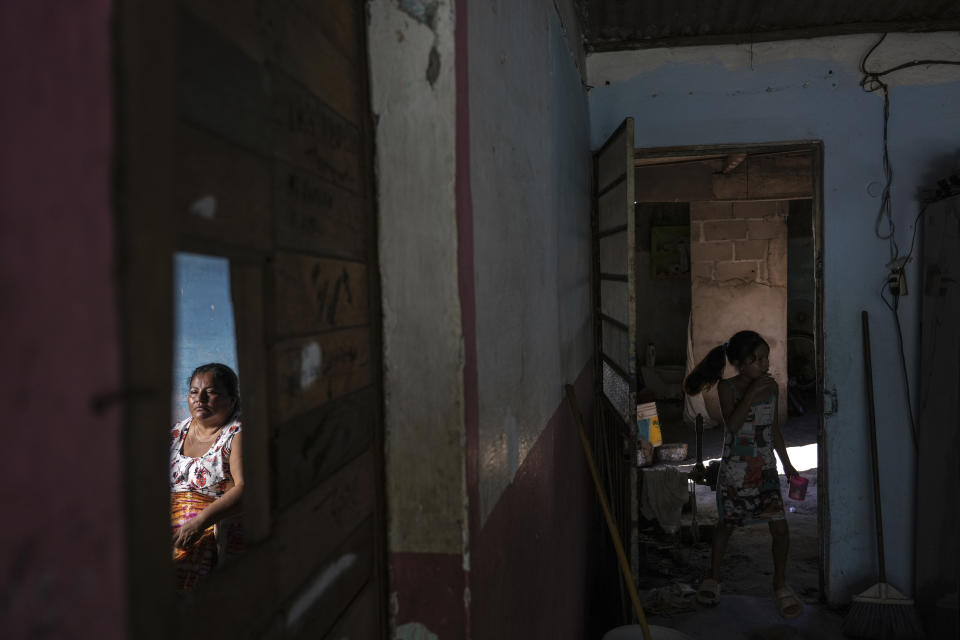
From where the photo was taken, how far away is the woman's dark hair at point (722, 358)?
3.41m

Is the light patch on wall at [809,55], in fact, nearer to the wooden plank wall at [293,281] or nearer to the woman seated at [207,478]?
the woman seated at [207,478]

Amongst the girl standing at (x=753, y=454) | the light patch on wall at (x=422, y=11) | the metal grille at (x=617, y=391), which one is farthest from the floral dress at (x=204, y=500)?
the girl standing at (x=753, y=454)

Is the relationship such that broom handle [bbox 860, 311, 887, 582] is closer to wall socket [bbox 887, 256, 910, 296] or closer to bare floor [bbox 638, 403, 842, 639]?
wall socket [bbox 887, 256, 910, 296]

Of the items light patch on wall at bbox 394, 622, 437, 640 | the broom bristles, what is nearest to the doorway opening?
the broom bristles

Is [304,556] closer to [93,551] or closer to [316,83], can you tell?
[93,551]

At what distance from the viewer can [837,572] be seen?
3504 mm

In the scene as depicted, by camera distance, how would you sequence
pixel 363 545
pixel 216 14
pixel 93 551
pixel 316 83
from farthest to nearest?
pixel 363 545, pixel 316 83, pixel 216 14, pixel 93 551

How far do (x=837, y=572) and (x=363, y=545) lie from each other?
10.9ft

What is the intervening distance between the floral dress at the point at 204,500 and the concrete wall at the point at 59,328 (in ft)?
6.03

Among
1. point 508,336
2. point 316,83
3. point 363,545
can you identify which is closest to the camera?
point 316,83

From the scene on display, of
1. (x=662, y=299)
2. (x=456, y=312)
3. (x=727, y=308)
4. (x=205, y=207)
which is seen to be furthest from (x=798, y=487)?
(x=662, y=299)

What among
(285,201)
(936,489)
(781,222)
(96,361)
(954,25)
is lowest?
(936,489)

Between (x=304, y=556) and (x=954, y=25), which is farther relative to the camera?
(x=954, y=25)

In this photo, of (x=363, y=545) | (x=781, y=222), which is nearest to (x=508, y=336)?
(x=363, y=545)
